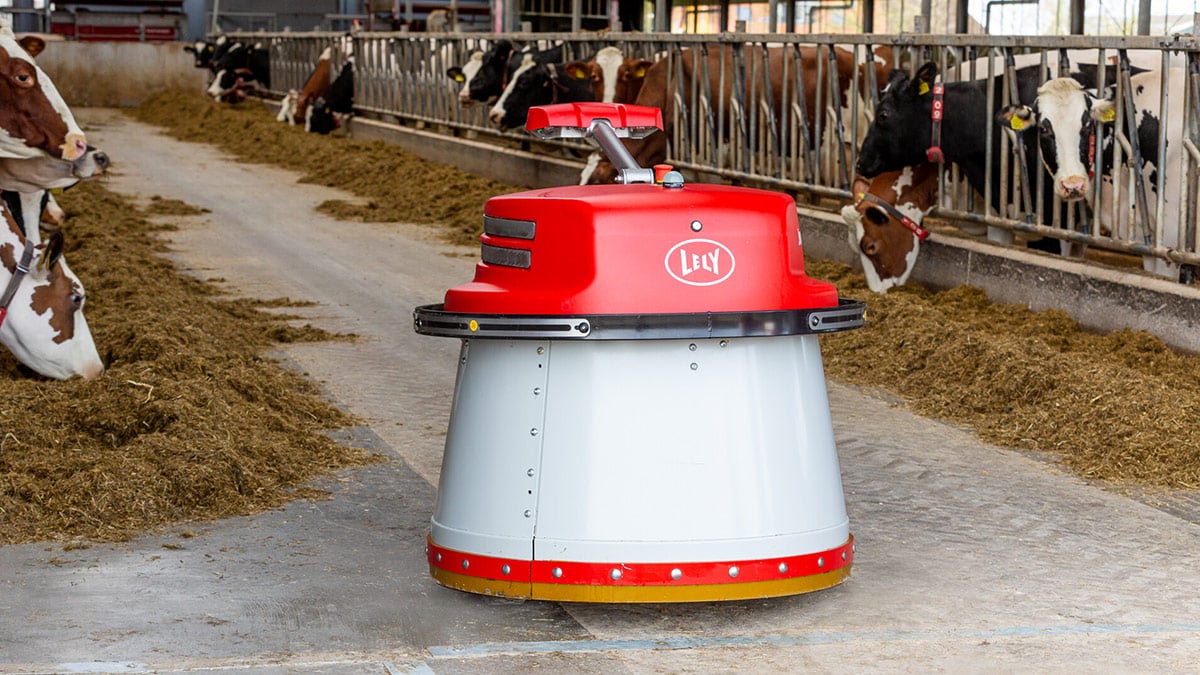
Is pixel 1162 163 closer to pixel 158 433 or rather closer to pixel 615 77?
pixel 158 433

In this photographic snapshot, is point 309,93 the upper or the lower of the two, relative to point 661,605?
upper

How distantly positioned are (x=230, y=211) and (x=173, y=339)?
8615mm

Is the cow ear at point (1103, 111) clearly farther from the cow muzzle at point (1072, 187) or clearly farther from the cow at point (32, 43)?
the cow at point (32, 43)

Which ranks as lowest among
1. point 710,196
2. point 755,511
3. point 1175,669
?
point 1175,669

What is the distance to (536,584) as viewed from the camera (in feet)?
14.6

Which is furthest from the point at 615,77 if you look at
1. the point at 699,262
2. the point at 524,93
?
the point at 699,262

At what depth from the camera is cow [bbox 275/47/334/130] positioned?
26.1 m

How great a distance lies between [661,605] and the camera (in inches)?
182

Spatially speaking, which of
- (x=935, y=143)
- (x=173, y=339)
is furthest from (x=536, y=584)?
(x=935, y=143)

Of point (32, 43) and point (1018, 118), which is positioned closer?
point (32, 43)

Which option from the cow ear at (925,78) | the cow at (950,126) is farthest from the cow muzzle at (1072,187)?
the cow ear at (925,78)

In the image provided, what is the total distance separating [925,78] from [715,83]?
3664 millimetres

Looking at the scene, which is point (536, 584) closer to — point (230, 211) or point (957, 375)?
point (957, 375)

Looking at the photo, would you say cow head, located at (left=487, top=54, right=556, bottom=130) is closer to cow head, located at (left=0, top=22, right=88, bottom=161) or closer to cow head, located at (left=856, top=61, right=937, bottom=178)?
cow head, located at (left=856, top=61, right=937, bottom=178)
